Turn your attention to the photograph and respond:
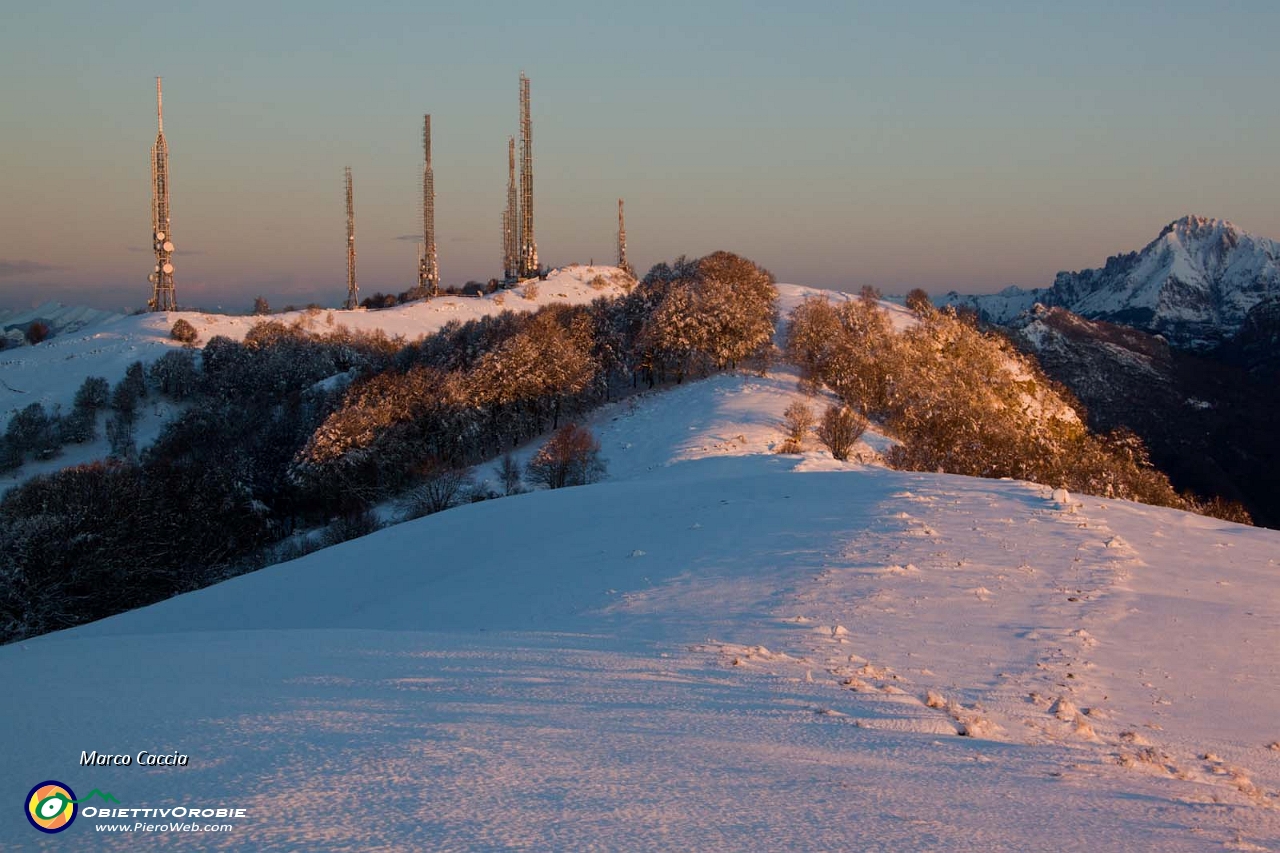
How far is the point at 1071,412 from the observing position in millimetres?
50500

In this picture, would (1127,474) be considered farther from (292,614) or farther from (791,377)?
(292,614)

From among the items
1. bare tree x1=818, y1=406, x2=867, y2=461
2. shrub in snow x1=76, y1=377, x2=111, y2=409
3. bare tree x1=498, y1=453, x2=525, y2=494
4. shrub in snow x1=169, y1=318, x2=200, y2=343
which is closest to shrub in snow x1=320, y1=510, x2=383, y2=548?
bare tree x1=498, y1=453, x2=525, y2=494

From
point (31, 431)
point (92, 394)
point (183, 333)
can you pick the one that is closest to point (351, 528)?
point (31, 431)

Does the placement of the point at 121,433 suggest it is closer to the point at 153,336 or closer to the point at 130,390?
the point at 130,390

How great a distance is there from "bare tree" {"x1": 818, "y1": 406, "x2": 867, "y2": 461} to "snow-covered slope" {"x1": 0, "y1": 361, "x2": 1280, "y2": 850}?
18834 mm

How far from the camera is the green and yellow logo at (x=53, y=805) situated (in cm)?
505

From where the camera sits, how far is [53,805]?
5254mm

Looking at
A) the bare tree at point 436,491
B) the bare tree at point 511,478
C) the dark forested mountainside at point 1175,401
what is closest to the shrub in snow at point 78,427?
the bare tree at point 436,491

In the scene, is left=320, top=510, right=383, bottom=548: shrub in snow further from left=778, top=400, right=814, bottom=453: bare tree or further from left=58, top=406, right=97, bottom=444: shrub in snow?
left=58, top=406, right=97, bottom=444: shrub in snow

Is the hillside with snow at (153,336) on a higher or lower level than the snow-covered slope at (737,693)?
lower

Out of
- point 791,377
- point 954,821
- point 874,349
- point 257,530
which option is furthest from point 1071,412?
point 954,821

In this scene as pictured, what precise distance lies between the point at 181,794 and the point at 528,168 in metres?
81.4

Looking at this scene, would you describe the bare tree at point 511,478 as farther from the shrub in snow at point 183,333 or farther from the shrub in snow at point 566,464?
the shrub in snow at point 183,333

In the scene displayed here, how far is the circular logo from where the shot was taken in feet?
16.6
